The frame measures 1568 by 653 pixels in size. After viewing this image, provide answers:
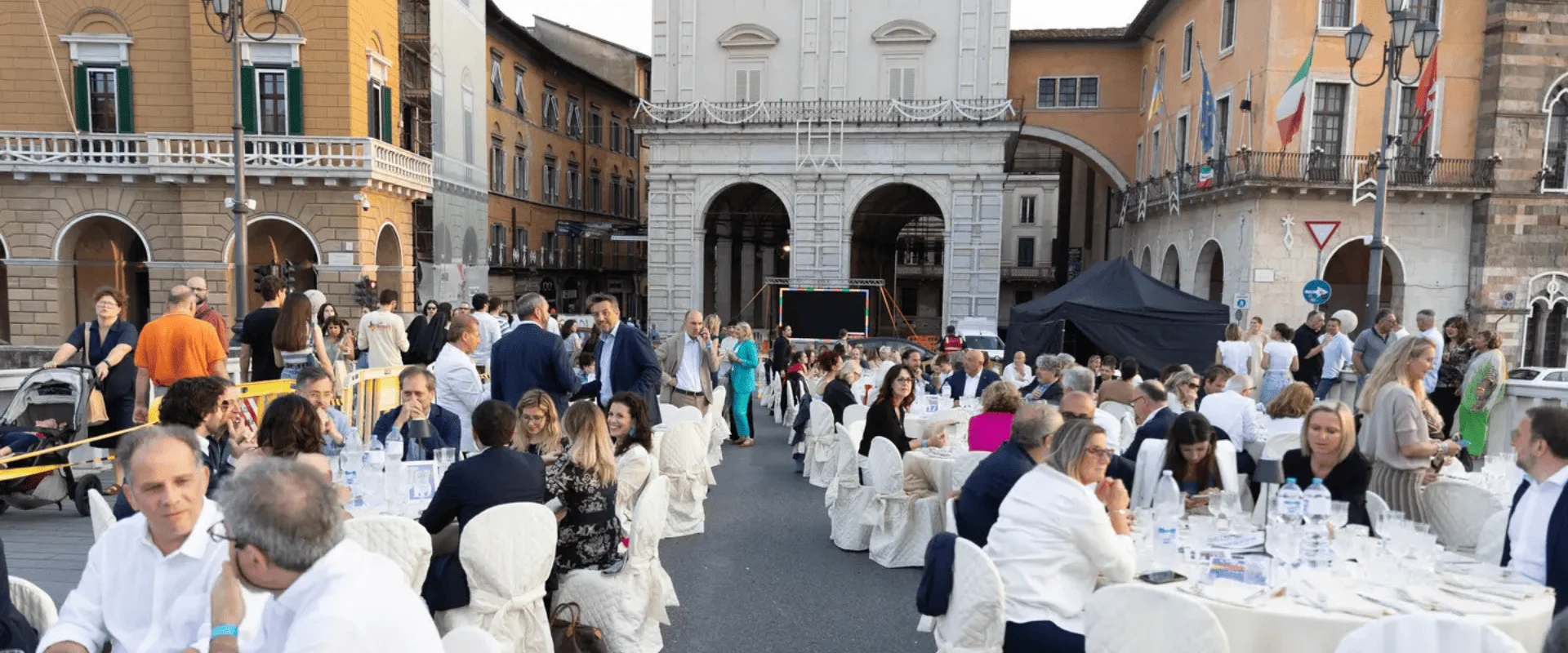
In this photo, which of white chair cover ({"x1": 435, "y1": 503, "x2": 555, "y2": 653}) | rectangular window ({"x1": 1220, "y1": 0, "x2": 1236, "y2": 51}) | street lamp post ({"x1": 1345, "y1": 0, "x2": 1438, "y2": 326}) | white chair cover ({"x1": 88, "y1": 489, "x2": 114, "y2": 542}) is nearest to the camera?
white chair cover ({"x1": 88, "y1": 489, "x2": 114, "y2": 542})

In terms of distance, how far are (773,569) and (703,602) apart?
793 millimetres

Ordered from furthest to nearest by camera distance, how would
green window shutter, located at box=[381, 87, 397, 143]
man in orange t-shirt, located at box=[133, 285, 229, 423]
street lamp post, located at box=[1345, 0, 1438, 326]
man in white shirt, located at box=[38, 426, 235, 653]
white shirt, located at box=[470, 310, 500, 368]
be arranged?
green window shutter, located at box=[381, 87, 397, 143]
white shirt, located at box=[470, 310, 500, 368]
street lamp post, located at box=[1345, 0, 1438, 326]
man in orange t-shirt, located at box=[133, 285, 229, 423]
man in white shirt, located at box=[38, 426, 235, 653]

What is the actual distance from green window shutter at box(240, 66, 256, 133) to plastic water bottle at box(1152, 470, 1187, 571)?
68.9ft

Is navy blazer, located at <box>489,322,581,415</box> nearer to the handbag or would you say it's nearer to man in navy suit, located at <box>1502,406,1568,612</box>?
the handbag

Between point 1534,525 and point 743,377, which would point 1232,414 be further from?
point 743,377

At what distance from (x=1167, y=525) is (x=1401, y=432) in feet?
6.62

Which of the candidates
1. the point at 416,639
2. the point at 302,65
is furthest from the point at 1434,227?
the point at 302,65

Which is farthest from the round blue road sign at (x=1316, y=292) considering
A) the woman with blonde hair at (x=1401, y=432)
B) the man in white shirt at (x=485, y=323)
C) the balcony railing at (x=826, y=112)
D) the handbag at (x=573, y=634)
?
the handbag at (x=573, y=634)

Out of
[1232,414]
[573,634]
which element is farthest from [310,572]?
[1232,414]

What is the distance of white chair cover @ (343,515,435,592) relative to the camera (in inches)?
137

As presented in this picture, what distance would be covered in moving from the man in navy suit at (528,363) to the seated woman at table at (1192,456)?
4.25 m

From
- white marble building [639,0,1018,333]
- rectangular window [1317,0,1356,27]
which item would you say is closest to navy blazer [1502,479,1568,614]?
rectangular window [1317,0,1356,27]

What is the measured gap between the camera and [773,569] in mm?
6203

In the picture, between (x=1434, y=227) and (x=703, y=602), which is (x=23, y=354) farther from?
(x=1434, y=227)
